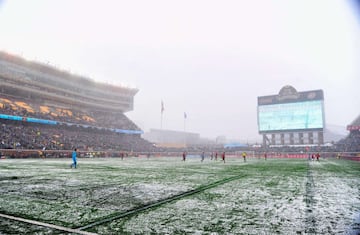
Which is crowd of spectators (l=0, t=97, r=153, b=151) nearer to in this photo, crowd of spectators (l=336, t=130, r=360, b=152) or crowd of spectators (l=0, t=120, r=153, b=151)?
crowd of spectators (l=0, t=120, r=153, b=151)

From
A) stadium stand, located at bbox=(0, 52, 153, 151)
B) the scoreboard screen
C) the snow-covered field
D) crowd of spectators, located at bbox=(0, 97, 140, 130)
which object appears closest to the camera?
the snow-covered field

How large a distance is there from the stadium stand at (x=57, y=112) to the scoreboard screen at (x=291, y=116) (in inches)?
1442

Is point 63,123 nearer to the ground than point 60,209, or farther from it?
farther from it

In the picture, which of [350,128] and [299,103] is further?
[299,103]

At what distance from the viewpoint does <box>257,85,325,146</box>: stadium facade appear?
210ft

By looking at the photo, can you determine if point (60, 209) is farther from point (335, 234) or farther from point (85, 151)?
point (85, 151)

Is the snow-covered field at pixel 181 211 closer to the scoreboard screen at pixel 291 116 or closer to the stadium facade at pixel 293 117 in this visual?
the scoreboard screen at pixel 291 116

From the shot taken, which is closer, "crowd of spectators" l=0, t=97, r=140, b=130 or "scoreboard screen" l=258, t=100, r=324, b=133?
"crowd of spectators" l=0, t=97, r=140, b=130

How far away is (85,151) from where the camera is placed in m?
44.8

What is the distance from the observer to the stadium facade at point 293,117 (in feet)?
210

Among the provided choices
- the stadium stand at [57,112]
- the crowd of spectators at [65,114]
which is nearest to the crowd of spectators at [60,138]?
the stadium stand at [57,112]

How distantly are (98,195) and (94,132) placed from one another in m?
59.1

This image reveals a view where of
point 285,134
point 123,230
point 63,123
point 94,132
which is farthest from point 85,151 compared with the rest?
point 285,134

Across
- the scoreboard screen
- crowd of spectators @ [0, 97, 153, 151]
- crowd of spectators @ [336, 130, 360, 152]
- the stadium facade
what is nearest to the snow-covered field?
crowd of spectators @ [0, 97, 153, 151]
